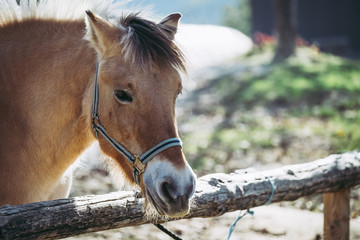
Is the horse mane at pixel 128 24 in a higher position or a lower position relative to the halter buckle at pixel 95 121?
higher

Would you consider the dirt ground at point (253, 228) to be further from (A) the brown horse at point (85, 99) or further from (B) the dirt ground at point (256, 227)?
(A) the brown horse at point (85, 99)

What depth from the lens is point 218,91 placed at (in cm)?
1085

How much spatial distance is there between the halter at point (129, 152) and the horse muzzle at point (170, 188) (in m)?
0.07

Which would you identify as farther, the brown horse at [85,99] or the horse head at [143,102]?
the brown horse at [85,99]

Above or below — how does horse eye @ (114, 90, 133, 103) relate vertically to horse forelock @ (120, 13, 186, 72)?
below

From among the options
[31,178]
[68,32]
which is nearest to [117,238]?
[31,178]

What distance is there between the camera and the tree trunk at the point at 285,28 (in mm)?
12141

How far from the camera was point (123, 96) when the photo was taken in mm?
2307

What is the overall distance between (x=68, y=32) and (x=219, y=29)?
2023 centimetres

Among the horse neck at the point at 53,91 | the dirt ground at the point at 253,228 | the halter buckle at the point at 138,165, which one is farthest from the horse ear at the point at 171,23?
the dirt ground at the point at 253,228

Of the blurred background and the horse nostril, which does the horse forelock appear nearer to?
the blurred background

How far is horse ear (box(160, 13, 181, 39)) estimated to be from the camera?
2.62 meters

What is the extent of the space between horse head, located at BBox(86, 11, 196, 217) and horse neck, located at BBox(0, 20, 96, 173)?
200 mm

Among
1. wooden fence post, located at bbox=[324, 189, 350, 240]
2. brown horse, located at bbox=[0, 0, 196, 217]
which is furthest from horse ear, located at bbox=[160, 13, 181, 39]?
wooden fence post, located at bbox=[324, 189, 350, 240]
